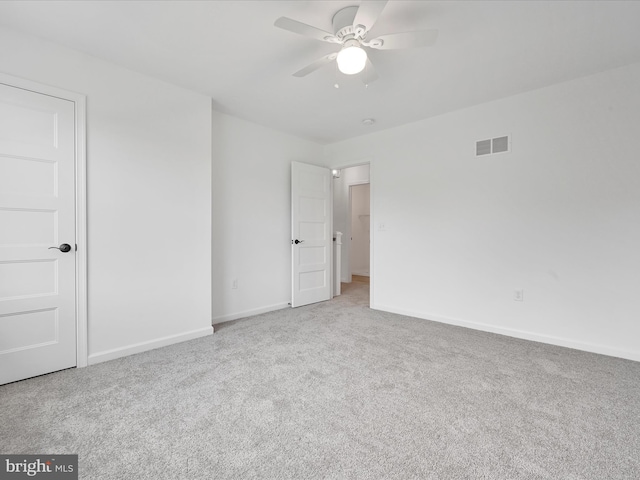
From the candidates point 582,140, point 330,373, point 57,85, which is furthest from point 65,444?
point 582,140

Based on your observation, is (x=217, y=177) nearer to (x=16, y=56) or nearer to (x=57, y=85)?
(x=57, y=85)

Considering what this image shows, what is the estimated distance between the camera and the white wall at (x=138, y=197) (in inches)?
93.8

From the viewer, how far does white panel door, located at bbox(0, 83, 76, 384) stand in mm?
2068

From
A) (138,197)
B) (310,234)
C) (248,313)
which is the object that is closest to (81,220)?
(138,197)

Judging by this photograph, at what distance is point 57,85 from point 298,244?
9.63 ft

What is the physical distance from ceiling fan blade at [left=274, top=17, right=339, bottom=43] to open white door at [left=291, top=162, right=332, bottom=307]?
7.89 ft

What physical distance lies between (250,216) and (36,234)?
Answer: 6.82ft

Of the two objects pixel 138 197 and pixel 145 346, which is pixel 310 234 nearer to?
pixel 138 197

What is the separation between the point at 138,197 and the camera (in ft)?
8.66

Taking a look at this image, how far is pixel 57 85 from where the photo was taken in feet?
7.39

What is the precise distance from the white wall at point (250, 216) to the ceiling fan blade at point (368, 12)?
2288 millimetres

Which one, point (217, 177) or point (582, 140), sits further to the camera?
point (217, 177)

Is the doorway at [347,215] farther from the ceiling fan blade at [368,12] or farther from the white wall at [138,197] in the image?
the ceiling fan blade at [368,12]

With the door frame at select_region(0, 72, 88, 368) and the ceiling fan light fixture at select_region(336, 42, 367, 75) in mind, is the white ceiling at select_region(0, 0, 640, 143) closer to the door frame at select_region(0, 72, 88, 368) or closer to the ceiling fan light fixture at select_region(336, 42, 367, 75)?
the ceiling fan light fixture at select_region(336, 42, 367, 75)
